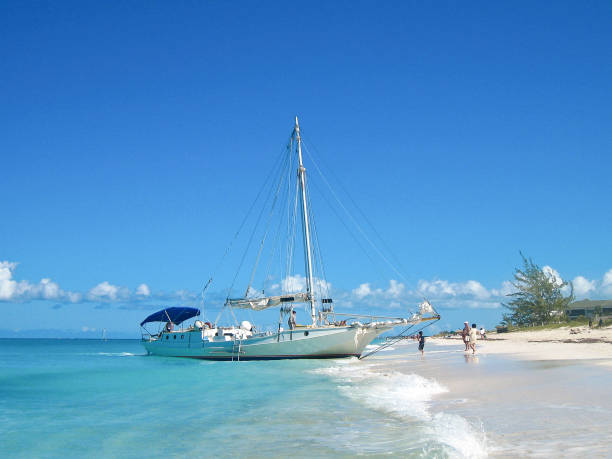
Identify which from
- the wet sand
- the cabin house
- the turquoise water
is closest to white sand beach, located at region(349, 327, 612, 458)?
the wet sand

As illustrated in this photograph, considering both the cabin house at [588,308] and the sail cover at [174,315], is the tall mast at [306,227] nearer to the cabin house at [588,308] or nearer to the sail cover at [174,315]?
the sail cover at [174,315]

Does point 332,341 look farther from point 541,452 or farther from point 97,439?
point 541,452

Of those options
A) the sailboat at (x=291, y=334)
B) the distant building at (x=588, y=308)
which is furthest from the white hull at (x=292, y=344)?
the distant building at (x=588, y=308)

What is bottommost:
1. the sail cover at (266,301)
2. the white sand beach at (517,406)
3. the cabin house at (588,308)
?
the white sand beach at (517,406)

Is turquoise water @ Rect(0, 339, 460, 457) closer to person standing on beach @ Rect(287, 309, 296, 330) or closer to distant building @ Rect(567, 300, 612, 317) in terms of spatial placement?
person standing on beach @ Rect(287, 309, 296, 330)

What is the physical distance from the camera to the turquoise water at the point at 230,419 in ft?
35.2

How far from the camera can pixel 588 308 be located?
7519 centimetres

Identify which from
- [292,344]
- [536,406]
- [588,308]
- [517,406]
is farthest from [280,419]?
[588,308]

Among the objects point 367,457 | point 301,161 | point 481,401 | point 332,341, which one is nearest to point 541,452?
point 367,457

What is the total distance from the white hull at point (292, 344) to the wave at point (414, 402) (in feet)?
22.7

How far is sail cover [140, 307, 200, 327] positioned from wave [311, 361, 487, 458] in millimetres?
27034

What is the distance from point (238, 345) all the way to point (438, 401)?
91.3ft

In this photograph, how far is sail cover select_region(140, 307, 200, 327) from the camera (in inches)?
2024

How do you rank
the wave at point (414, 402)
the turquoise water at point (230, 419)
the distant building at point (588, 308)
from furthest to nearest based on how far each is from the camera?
the distant building at point (588, 308)
the turquoise water at point (230, 419)
the wave at point (414, 402)
